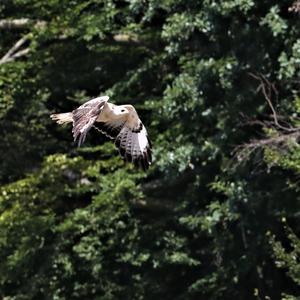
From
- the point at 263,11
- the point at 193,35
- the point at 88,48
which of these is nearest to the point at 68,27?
the point at 88,48

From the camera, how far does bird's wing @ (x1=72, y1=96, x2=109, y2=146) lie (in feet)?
23.3

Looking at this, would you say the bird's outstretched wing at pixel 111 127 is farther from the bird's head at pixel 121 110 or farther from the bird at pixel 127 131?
the bird's head at pixel 121 110

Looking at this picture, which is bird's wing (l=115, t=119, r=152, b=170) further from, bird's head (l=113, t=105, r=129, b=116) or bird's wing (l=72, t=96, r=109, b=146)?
bird's wing (l=72, t=96, r=109, b=146)

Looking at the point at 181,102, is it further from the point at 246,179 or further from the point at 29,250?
the point at 29,250

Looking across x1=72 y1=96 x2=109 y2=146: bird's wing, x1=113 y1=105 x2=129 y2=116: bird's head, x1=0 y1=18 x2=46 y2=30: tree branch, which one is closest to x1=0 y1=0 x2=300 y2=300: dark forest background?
x1=0 y1=18 x2=46 y2=30: tree branch

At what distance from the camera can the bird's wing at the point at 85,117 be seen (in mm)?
7102

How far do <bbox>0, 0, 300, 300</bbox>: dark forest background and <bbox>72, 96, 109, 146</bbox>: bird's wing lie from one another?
10.2ft

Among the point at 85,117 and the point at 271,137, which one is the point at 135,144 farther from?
the point at 271,137

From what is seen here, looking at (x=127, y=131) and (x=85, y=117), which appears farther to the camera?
(x=127, y=131)

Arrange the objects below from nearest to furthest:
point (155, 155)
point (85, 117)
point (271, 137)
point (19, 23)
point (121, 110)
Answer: point (85, 117), point (121, 110), point (271, 137), point (155, 155), point (19, 23)

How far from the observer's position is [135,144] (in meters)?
8.59

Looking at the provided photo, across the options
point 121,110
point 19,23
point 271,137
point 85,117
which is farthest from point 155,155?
point 85,117

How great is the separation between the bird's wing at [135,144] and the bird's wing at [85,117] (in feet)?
2.27

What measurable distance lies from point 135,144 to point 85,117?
1.17 meters
